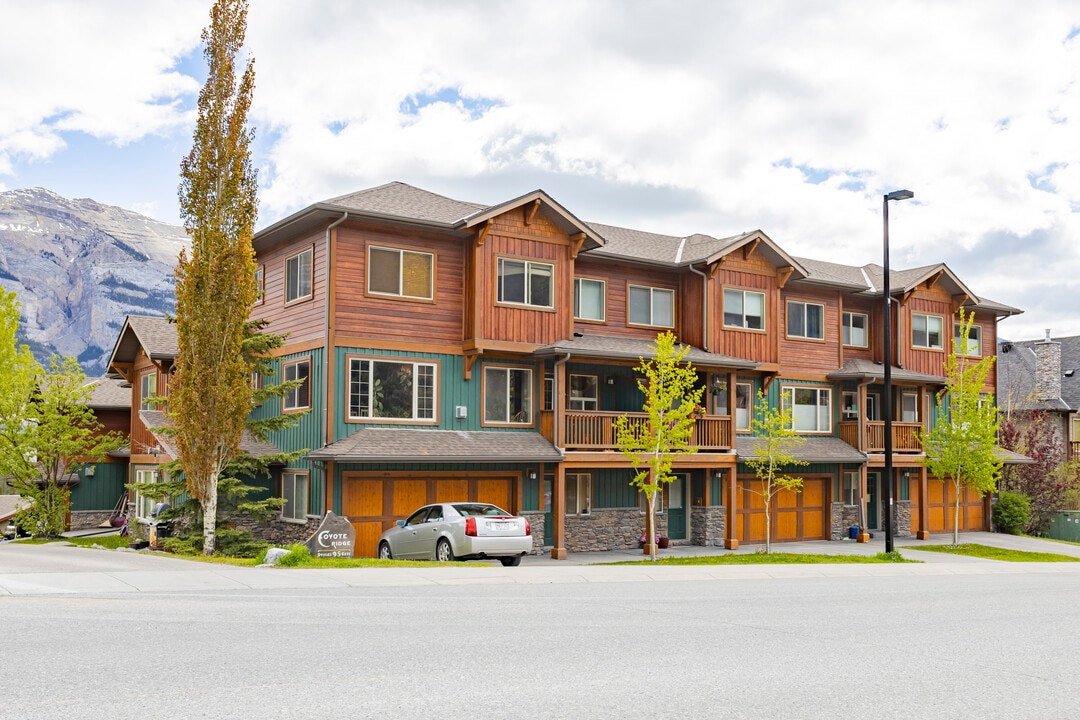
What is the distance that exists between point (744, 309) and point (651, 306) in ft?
10.6

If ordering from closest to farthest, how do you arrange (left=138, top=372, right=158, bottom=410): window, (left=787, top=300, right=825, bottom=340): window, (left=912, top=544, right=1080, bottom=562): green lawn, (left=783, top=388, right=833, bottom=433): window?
(left=912, top=544, right=1080, bottom=562): green lawn
(left=783, top=388, right=833, bottom=433): window
(left=787, top=300, right=825, bottom=340): window
(left=138, top=372, right=158, bottom=410): window

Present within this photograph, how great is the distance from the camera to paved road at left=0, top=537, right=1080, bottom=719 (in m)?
8.05

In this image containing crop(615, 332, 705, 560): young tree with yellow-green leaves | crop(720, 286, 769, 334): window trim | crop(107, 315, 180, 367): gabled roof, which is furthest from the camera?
crop(107, 315, 180, 367): gabled roof

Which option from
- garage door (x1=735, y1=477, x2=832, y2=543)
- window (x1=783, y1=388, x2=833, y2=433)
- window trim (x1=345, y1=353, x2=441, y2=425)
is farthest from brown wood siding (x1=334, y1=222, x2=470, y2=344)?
window (x1=783, y1=388, x2=833, y2=433)

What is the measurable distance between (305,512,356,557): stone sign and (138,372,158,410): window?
53.7ft

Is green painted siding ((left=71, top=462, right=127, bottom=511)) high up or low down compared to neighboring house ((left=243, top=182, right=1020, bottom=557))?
down

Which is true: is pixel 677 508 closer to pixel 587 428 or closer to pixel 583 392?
pixel 583 392

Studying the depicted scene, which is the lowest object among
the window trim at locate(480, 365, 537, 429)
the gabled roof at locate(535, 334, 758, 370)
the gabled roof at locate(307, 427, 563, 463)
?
the gabled roof at locate(307, 427, 563, 463)

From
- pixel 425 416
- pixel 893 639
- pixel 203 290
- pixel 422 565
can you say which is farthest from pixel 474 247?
pixel 893 639

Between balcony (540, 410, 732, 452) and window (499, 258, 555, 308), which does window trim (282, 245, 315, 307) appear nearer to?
window (499, 258, 555, 308)

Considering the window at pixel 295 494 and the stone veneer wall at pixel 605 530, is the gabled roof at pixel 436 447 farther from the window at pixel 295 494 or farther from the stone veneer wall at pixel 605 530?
the stone veneer wall at pixel 605 530

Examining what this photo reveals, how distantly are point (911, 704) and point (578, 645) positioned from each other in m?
3.62

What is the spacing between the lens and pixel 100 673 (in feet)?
28.5

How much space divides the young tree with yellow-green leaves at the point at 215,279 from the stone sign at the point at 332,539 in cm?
370
